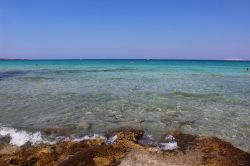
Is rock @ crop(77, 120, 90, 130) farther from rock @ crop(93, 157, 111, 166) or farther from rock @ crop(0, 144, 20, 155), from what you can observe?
rock @ crop(93, 157, 111, 166)

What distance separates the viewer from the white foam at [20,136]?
802 cm

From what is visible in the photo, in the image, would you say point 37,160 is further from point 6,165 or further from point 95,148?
point 95,148

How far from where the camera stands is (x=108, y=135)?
860 cm

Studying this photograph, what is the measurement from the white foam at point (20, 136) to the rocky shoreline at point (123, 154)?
43cm

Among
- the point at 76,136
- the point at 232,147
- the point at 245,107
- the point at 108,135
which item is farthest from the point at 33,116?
the point at 245,107

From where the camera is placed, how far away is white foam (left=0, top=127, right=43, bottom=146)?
26.3ft

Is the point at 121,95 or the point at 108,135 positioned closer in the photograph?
the point at 108,135

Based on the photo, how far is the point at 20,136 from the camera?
27.7 ft

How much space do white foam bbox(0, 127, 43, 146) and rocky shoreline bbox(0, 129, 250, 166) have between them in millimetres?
431

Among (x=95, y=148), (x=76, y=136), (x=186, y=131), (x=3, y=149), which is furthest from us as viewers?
(x=186, y=131)

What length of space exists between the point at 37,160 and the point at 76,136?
211 cm

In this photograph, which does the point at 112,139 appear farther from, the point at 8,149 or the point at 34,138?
the point at 8,149

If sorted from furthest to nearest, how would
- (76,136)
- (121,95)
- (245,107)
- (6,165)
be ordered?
(121,95)
(245,107)
(76,136)
(6,165)

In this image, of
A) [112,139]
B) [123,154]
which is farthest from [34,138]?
[123,154]
